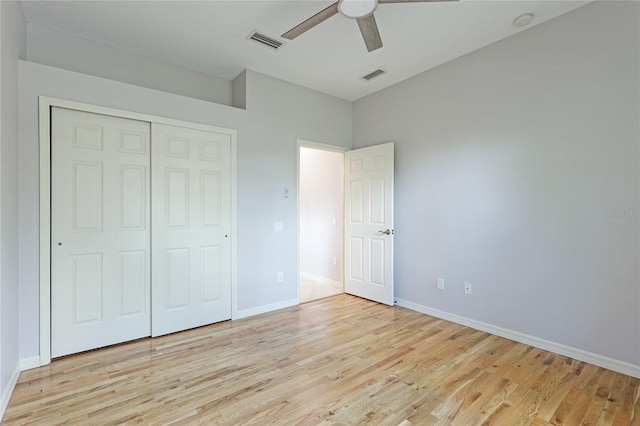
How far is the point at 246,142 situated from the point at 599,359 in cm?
381

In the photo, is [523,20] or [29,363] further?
[523,20]

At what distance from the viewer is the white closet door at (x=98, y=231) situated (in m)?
2.51

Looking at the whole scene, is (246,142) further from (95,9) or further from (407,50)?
(407,50)

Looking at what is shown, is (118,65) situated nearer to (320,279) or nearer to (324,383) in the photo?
(324,383)

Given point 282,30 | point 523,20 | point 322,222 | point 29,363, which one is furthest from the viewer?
point 322,222

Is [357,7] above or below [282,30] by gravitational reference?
below

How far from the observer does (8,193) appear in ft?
6.70

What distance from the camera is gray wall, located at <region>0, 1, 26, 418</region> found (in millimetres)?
1880

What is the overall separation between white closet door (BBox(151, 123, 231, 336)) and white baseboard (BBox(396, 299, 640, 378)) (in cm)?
243

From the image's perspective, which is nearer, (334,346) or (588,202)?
(588,202)

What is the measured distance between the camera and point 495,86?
301 centimetres

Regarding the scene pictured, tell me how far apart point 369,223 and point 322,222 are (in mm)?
1176

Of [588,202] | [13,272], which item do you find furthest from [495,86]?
[13,272]

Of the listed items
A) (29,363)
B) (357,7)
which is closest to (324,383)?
(29,363)
